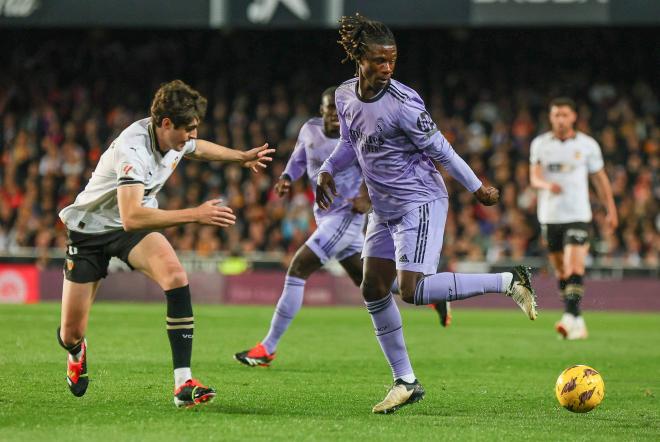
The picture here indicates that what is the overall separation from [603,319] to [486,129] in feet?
26.4

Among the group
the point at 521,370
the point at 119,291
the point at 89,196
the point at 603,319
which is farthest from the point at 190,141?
the point at 119,291

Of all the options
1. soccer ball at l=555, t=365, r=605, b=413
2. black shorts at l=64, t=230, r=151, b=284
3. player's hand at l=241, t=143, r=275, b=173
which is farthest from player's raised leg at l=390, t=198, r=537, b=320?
black shorts at l=64, t=230, r=151, b=284

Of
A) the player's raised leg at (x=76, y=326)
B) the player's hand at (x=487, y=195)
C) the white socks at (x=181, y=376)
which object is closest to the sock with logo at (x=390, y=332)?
the player's hand at (x=487, y=195)

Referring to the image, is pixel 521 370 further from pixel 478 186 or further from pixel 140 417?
pixel 140 417

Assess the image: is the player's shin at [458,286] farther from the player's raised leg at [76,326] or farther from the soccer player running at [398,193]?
the player's raised leg at [76,326]

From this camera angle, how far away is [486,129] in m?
24.8

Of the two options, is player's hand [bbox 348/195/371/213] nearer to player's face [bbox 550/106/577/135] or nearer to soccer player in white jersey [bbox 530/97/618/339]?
soccer player in white jersey [bbox 530/97/618/339]

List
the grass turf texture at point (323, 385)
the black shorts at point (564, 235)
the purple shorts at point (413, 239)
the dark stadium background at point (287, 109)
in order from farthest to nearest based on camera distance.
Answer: the dark stadium background at point (287, 109) < the black shorts at point (564, 235) < the purple shorts at point (413, 239) < the grass turf texture at point (323, 385)

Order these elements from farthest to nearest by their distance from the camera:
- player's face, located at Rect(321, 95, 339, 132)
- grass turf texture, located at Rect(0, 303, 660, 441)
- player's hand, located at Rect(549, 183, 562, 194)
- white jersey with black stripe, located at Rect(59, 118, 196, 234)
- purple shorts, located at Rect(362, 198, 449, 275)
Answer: player's hand, located at Rect(549, 183, 562, 194) < player's face, located at Rect(321, 95, 339, 132) < purple shorts, located at Rect(362, 198, 449, 275) < white jersey with black stripe, located at Rect(59, 118, 196, 234) < grass turf texture, located at Rect(0, 303, 660, 441)

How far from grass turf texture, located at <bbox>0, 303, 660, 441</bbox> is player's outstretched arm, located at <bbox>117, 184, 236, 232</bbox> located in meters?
1.11

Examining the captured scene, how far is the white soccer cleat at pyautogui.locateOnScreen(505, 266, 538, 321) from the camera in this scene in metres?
6.57

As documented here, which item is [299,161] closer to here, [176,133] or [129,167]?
[176,133]

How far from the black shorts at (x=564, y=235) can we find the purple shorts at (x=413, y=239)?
21.1ft

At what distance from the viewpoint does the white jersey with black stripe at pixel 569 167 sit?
43.3ft
